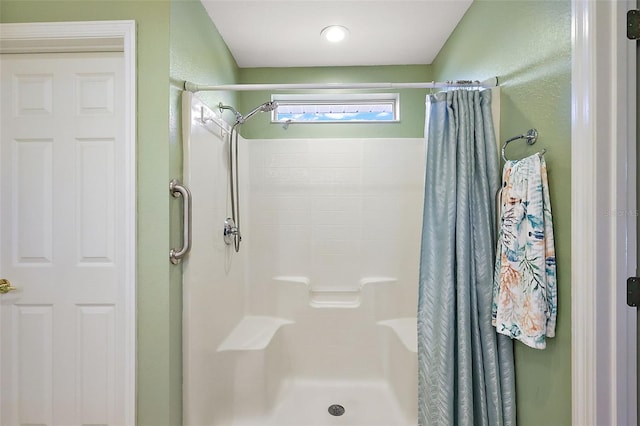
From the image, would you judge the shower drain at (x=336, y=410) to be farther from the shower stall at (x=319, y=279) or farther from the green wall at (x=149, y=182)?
the green wall at (x=149, y=182)

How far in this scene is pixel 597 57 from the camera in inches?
35.6

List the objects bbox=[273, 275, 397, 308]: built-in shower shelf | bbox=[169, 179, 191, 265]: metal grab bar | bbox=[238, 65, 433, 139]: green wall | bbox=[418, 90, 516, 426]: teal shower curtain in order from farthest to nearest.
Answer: bbox=[238, 65, 433, 139]: green wall < bbox=[273, 275, 397, 308]: built-in shower shelf < bbox=[169, 179, 191, 265]: metal grab bar < bbox=[418, 90, 516, 426]: teal shower curtain

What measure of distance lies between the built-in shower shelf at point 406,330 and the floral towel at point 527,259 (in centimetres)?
82

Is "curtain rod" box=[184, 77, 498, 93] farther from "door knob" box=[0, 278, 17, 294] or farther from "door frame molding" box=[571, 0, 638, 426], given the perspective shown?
"door knob" box=[0, 278, 17, 294]

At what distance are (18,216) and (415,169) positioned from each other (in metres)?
2.40

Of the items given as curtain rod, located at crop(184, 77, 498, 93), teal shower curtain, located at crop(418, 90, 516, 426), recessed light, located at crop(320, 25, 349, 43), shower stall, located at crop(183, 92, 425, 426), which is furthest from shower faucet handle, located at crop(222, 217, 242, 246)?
recessed light, located at crop(320, 25, 349, 43)

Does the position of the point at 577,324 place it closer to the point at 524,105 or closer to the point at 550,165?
the point at 550,165

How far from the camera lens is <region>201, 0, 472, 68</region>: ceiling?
180 cm

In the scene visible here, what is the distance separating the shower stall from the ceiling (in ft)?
2.16

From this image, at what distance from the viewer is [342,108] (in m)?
2.65

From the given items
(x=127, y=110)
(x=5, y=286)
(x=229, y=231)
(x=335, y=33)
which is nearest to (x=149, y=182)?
(x=127, y=110)

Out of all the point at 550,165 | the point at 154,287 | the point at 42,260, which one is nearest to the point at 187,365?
the point at 154,287

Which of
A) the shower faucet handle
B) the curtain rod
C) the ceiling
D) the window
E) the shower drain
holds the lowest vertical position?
the shower drain

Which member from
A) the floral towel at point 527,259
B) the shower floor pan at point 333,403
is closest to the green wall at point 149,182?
the shower floor pan at point 333,403
